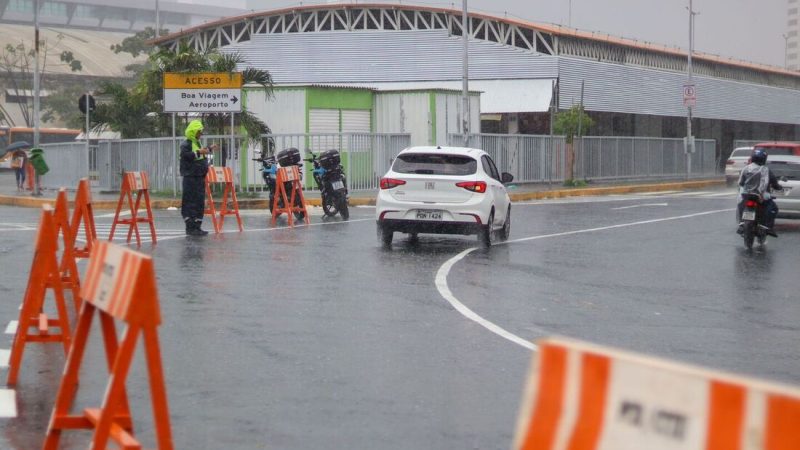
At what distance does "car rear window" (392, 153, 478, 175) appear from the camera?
20.0m

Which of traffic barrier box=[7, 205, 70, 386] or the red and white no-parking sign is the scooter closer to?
traffic barrier box=[7, 205, 70, 386]

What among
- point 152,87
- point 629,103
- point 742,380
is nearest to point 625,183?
point 629,103

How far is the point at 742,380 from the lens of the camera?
9.67 ft

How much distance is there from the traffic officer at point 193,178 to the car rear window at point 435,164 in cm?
322

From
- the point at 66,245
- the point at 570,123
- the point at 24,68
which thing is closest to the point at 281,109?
the point at 570,123

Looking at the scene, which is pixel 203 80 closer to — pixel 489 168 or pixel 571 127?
pixel 489 168

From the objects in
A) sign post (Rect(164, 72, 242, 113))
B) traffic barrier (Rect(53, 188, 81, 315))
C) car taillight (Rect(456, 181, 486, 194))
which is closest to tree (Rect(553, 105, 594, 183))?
sign post (Rect(164, 72, 242, 113))

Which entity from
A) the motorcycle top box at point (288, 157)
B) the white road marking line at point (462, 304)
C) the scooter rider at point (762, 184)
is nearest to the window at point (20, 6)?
the motorcycle top box at point (288, 157)

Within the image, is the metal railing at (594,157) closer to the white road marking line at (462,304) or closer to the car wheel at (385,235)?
the white road marking line at (462,304)

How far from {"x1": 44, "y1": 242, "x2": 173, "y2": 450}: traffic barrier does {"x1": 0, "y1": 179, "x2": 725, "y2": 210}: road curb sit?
21529 mm

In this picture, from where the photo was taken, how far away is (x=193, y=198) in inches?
838

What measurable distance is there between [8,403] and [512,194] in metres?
30.5

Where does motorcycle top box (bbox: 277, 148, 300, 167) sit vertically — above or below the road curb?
above

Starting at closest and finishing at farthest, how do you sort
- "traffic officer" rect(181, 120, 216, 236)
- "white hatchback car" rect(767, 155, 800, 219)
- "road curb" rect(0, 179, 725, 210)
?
"traffic officer" rect(181, 120, 216, 236), "white hatchback car" rect(767, 155, 800, 219), "road curb" rect(0, 179, 725, 210)
